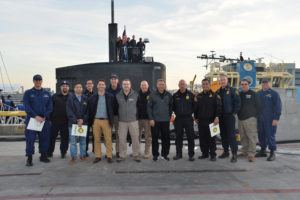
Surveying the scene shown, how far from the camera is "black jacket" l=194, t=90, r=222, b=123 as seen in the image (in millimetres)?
5855

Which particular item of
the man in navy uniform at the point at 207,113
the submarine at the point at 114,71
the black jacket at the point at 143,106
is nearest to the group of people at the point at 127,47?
the submarine at the point at 114,71

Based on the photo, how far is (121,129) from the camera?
5863 mm

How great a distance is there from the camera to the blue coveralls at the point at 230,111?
587 cm

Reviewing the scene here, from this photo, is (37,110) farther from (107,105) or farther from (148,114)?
(148,114)

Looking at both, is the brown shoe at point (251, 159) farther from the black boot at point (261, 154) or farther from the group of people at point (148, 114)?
the black boot at point (261, 154)

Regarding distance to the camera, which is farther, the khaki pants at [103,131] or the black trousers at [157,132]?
the black trousers at [157,132]

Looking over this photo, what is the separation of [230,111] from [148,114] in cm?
177

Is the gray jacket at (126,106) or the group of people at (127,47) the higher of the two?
the group of people at (127,47)

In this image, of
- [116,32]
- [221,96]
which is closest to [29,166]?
[221,96]

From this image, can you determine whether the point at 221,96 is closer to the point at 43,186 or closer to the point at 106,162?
the point at 106,162

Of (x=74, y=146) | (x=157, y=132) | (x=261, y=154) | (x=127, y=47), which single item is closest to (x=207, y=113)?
(x=157, y=132)

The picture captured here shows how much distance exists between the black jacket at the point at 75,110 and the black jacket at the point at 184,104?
1974mm

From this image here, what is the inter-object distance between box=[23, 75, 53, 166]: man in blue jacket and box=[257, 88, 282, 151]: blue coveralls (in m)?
4.71

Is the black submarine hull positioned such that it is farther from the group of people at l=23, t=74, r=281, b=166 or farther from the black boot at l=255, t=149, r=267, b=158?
the black boot at l=255, t=149, r=267, b=158
